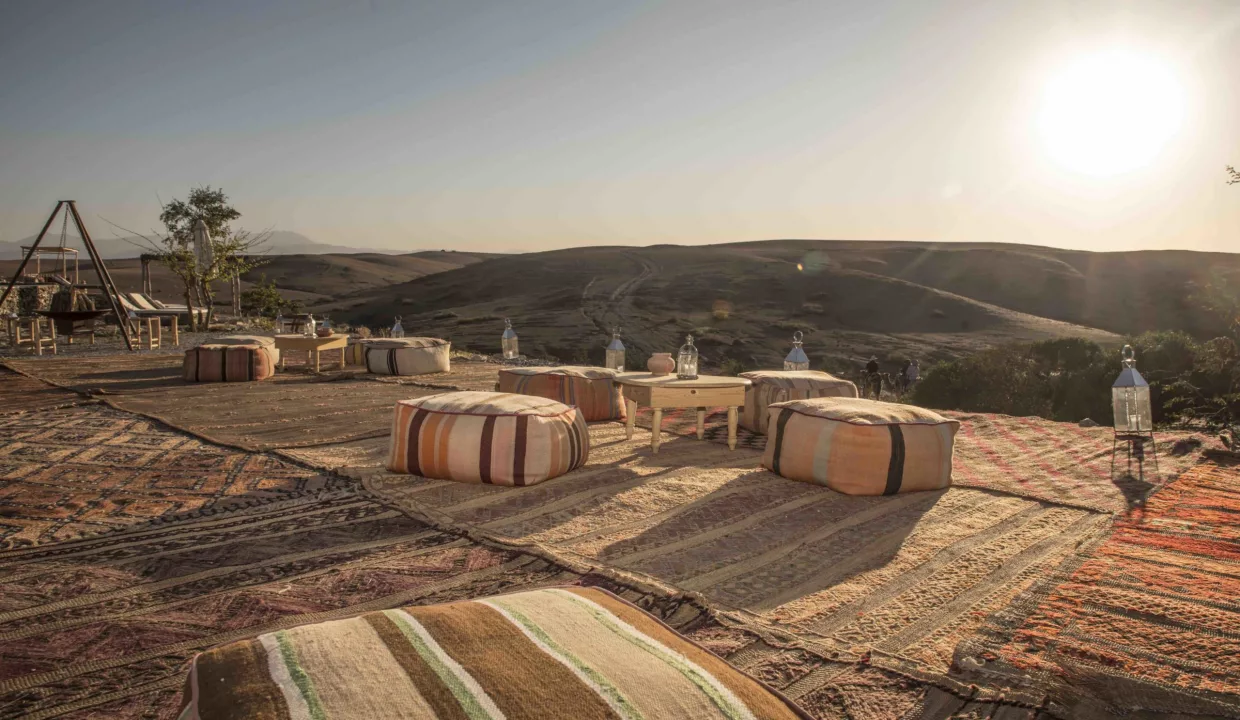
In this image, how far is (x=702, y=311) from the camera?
3127 cm

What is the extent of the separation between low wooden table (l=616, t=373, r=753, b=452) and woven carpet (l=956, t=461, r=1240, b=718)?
236cm

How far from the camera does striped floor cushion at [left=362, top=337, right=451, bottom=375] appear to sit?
988cm

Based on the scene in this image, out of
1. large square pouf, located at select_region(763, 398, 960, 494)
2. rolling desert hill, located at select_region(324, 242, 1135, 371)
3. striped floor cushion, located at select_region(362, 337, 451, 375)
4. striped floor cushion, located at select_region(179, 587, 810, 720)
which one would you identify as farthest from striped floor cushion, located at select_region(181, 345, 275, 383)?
striped floor cushion, located at select_region(179, 587, 810, 720)

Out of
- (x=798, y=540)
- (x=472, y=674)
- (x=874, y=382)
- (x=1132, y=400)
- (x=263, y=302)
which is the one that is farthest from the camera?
(x=263, y=302)

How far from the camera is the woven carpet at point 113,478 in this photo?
3668 mm

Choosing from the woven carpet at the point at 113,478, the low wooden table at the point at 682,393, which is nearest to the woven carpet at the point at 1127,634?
the low wooden table at the point at 682,393

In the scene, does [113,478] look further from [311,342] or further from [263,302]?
[263,302]

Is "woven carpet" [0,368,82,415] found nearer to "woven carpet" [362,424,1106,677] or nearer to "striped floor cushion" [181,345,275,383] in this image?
"striped floor cushion" [181,345,275,383]

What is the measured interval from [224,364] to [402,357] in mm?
2018

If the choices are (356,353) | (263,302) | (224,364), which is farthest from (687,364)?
(263,302)

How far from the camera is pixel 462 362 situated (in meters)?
11.8

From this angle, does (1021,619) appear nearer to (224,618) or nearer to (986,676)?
(986,676)

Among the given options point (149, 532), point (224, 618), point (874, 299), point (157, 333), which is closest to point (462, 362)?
point (157, 333)

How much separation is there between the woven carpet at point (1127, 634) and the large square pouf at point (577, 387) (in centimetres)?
389
